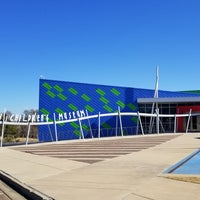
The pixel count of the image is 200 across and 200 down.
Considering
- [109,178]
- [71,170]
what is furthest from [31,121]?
[109,178]

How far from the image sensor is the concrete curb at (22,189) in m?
8.37

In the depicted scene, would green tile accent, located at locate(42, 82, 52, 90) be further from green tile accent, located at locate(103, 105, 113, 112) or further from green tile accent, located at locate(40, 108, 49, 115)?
green tile accent, located at locate(103, 105, 113, 112)

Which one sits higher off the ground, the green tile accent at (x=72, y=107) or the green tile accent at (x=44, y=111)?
the green tile accent at (x=72, y=107)

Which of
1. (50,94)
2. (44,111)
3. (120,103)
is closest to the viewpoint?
(44,111)

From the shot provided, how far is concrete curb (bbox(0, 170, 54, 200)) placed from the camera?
329 inches

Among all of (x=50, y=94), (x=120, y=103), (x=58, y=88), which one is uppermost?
(x=58, y=88)

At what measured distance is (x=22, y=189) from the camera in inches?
380

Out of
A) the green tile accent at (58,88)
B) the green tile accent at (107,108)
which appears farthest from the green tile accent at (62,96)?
the green tile accent at (107,108)

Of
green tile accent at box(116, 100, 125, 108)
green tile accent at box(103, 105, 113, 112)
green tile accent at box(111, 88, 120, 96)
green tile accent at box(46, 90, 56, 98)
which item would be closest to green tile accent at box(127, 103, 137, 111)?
green tile accent at box(116, 100, 125, 108)

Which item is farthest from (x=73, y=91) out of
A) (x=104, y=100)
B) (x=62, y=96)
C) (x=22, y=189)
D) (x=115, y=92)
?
(x=22, y=189)

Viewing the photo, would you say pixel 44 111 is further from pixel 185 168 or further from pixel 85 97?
pixel 185 168

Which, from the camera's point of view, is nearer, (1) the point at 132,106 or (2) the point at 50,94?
(2) the point at 50,94

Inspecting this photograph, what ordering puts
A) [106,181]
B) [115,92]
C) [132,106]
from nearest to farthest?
[106,181] → [115,92] → [132,106]

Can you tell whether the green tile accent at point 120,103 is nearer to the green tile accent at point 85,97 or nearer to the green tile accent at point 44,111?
the green tile accent at point 85,97
